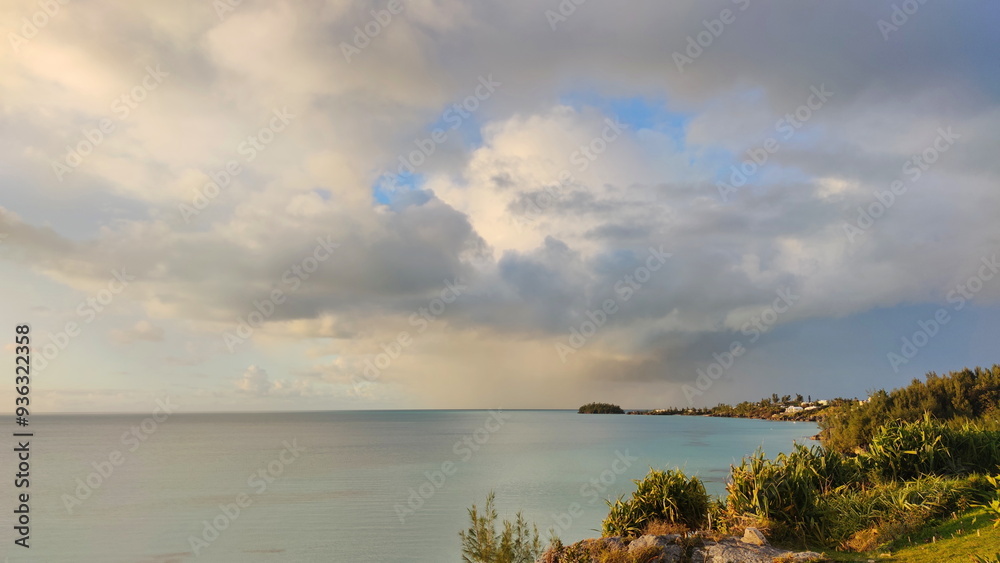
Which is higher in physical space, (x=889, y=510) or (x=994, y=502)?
(x=994, y=502)

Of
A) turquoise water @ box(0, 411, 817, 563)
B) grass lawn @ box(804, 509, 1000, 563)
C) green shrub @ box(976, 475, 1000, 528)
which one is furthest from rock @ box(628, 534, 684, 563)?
turquoise water @ box(0, 411, 817, 563)

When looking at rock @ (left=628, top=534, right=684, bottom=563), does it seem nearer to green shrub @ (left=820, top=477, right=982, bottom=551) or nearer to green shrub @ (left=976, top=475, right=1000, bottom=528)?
green shrub @ (left=820, top=477, right=982, bottom=551)

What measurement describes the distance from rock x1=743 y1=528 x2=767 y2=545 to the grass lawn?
3.38 ft

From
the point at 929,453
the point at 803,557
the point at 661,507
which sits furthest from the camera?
the point at 929,453

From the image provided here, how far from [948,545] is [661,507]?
5.13 metres

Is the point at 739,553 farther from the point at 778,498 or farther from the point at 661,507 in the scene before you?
the point at 661,507

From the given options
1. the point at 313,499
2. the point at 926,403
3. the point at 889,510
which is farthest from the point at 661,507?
the point at 926,403

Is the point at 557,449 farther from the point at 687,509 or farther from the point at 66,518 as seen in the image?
the point at 687,509

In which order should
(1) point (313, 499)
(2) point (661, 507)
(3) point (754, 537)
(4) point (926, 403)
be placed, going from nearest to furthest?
1. (3) point (754, 537)
2. (2) point (661, 507)
3. (1) point (313, 499)
4. (4) point (926, 403)

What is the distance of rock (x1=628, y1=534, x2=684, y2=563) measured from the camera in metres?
10.2

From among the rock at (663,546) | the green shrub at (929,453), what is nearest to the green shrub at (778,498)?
the rock at (663,546)

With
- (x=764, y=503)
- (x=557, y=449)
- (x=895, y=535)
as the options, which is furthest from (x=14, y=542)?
(x=557, y=449)

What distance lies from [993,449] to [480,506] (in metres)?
20.1

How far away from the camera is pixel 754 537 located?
10523 mm
